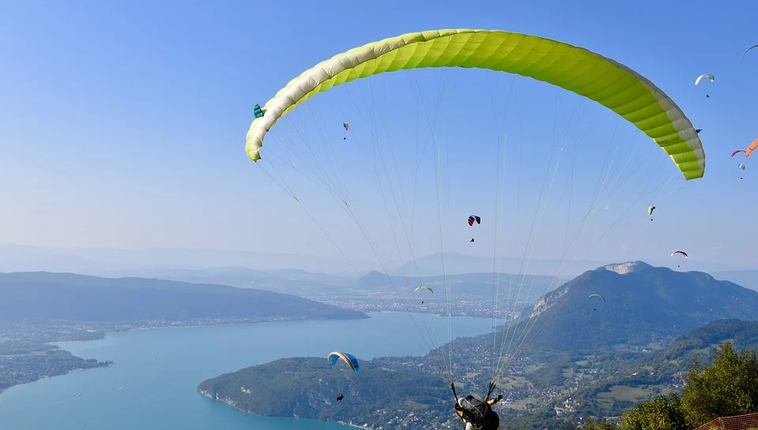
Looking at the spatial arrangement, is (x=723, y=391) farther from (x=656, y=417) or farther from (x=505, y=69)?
(x=505, y=69)

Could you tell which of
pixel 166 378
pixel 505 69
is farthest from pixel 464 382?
pixel 505 69

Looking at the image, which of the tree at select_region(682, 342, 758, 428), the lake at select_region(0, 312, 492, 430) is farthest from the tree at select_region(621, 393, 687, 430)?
the lake at select_region(0, 312, 492, 430)

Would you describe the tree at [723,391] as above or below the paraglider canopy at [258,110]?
below

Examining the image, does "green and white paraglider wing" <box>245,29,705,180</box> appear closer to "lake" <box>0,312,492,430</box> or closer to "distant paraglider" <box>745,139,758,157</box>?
"distant paraglider" <box>745,139,758,157</box>

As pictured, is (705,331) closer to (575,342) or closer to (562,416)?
(575,342)

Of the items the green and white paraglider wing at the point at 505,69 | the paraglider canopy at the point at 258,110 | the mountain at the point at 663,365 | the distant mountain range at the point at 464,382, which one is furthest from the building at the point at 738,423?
the mountain at the point at 663,365

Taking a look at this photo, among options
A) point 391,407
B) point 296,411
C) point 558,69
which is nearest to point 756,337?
point 391,407

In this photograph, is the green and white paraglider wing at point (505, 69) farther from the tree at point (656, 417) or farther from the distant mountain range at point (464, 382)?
the distant mountain range at point (464, 382)
